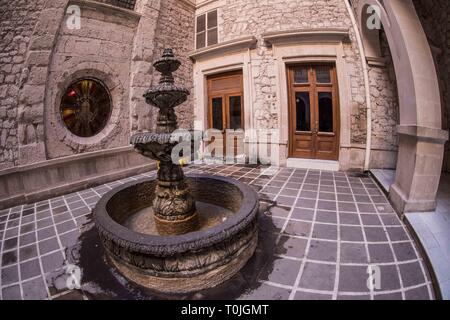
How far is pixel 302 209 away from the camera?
145 inches

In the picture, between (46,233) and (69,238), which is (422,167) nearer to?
(69,238)

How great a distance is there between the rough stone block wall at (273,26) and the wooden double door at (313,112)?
0.51m

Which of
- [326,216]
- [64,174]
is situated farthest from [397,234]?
[64,174]

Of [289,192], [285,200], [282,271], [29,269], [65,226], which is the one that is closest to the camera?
[282,271]

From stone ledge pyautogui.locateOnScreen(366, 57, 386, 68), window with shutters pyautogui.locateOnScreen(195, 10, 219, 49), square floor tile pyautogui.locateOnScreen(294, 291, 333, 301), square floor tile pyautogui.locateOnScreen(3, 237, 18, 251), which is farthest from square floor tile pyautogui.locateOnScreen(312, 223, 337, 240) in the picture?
window with shutters pyautogui.locateOnScreen(195, 10, 219, 49)

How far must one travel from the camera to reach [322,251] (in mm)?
2568

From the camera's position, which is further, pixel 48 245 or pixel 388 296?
pixel 48 245

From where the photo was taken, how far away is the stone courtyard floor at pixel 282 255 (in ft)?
6.68

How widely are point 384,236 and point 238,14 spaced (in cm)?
744

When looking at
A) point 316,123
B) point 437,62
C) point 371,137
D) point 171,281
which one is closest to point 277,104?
point 316,123

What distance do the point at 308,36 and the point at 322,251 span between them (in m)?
5.91

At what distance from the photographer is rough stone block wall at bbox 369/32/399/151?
564cm

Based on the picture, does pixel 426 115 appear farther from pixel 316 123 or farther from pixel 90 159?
pixel 90 159

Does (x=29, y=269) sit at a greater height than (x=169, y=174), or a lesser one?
lesser
